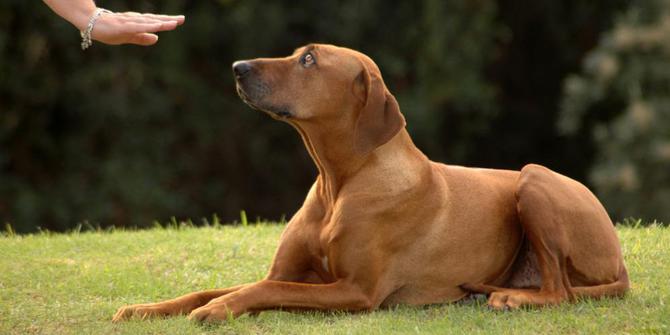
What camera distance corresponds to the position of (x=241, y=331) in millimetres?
5453

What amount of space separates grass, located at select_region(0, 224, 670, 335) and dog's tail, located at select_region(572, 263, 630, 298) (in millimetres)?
83

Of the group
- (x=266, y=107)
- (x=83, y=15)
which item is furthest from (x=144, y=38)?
(x=266, y=107)

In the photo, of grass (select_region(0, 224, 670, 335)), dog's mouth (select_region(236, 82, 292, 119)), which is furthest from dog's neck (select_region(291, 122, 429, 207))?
grass (select_region(0, 224, 670, 335))

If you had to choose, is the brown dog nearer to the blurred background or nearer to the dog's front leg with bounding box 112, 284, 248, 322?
the dog's front leg with bounding box 112, 284, 248, 322

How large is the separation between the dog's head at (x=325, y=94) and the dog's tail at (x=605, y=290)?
1361 millimetres

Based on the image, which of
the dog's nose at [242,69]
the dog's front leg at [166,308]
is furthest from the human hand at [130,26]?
the dog's front leg at [166,308]

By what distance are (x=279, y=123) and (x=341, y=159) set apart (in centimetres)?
1178

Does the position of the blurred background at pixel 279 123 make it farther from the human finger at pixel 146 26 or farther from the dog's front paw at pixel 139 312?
the human finger at pixel 146 26

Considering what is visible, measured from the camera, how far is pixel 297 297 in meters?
5.71

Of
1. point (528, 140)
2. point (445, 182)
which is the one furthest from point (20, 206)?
point (445, 182)

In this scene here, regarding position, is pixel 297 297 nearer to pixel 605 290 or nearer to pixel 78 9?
pixel 605 290

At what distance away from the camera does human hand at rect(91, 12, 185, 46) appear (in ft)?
18.8

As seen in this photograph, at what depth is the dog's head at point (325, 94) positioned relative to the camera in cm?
577

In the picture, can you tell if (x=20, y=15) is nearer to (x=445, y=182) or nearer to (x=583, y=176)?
(x=583, y=176)
